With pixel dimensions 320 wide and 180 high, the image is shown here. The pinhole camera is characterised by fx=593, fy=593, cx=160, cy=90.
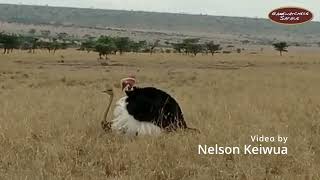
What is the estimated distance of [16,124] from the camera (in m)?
8.02

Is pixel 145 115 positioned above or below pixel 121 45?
above

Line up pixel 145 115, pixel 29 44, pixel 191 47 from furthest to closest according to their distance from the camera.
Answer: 1. pixel 29 44
2. pixel 191 47
3. pixel 145 115

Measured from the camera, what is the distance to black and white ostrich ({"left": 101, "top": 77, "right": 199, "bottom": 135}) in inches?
285

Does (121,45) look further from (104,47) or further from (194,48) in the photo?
(104,47)

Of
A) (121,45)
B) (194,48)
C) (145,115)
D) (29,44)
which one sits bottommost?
(29,44)

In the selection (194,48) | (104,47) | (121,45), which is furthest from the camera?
(194,48)

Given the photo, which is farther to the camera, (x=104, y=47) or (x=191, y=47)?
(x=191, y=47)

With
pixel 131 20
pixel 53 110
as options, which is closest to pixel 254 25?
pixel 131 20

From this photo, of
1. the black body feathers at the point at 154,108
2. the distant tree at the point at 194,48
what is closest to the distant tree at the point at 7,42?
the distant tree at the point at 194,48

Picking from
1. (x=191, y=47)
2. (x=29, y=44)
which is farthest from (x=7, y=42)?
(x=191, y=47)

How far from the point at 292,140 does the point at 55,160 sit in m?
2.74

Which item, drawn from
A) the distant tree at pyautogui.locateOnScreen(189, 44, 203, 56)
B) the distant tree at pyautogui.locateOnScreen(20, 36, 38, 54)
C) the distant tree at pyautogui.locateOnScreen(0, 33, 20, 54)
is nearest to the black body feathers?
the distant tree at pyautogui.locateOnScreen(0, 33, 20, 54)

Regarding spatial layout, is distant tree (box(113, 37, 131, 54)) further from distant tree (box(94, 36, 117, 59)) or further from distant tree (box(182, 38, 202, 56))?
distant tree (box(182, 38, 202, 56))

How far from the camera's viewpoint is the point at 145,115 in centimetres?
730
